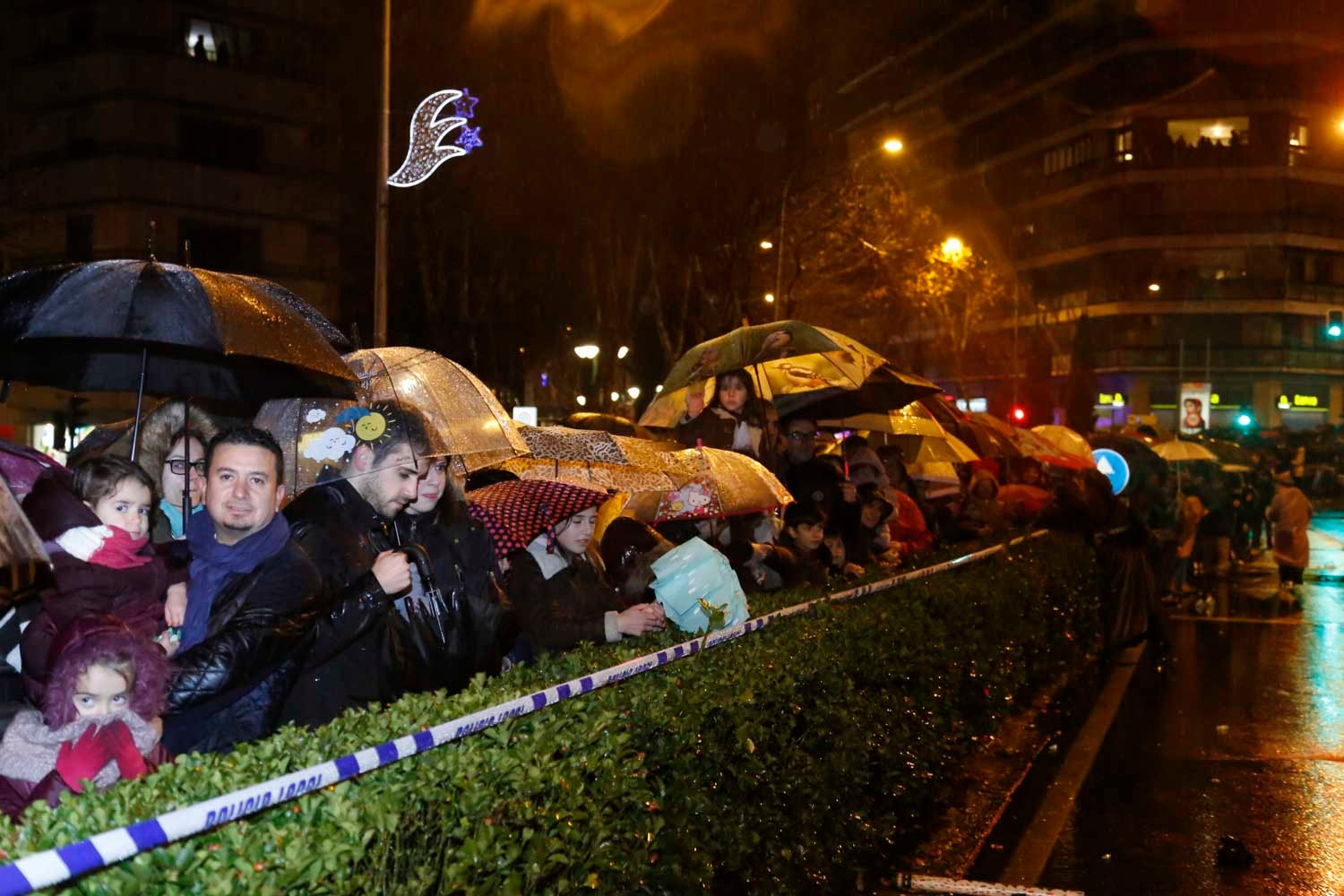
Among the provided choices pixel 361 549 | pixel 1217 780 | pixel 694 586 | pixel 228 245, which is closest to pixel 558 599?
pixel 694 586

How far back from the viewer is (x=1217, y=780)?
9.56m

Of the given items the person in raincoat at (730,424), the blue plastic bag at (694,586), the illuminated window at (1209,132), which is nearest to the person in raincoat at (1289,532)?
the person in raincoat at (730,424)

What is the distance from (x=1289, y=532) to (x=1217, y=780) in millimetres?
14875

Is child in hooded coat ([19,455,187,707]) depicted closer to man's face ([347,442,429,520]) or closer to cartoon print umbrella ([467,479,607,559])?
man's face ([347,442,429,520])

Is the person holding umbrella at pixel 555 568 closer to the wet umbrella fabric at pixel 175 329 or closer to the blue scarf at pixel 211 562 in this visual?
the wet umbrella fabric at pixel 175 329

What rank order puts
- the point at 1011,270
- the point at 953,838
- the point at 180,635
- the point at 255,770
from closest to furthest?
the point at 255,770, the point at 180,635, the point at 953,838, the point at 1011,270

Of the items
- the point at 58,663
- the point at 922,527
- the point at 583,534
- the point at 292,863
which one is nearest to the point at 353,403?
the point at 583,534

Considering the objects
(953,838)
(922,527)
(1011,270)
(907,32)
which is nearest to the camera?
(953,838)

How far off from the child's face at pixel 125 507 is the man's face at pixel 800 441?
21.5 feet

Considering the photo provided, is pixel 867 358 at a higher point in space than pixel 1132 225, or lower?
lower

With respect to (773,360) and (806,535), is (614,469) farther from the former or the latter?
(773,360)

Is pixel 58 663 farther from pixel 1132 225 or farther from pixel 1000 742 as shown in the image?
pixel 1132 225

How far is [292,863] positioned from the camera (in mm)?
3014

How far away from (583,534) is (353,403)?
3.78 feet
